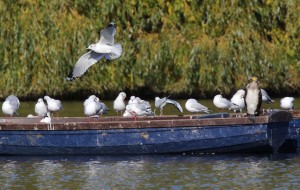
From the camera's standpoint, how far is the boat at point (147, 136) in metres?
23.2

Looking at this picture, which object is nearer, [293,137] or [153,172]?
[153,172]

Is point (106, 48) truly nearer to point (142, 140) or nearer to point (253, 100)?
point (142, 140)

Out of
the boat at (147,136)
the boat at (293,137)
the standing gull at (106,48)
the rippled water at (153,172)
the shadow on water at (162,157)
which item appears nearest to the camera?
the rippled water at (153,172)

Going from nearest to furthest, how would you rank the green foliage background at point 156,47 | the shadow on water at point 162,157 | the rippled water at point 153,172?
the rippled water at point 153,172, the shadow on water at point 162,157, the green foliage background at point 156,47

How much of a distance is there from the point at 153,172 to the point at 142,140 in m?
2.33

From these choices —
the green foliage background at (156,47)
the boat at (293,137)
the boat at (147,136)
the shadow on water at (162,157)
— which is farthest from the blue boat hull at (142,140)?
the green foliage background at (156,47)

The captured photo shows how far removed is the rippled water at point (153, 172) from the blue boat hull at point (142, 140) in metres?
0.19

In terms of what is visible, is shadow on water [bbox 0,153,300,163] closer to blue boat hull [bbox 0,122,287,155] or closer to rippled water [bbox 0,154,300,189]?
rippled water [bbox 0,154,300,189]

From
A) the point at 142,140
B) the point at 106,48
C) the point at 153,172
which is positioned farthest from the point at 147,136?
the point at 106,48

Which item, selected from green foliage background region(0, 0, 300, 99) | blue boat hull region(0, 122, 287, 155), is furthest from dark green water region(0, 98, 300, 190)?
green foliage background region(0, 0, 300, 99)

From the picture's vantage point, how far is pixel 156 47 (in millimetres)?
35781

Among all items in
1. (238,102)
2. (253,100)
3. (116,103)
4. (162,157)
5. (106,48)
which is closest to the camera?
(162,157)

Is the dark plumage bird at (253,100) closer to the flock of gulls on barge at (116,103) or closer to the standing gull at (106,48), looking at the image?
the flock of gulls on barge at (116,103)

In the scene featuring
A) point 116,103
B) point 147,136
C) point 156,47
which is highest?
point 156,47
